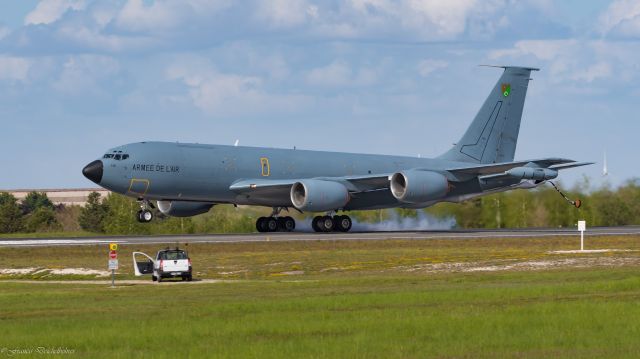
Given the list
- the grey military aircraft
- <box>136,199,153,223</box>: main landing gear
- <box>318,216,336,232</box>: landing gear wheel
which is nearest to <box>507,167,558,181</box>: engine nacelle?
the grey military aircraft

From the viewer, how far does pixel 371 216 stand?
7388 cm

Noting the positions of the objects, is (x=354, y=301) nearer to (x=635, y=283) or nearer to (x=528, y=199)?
(x=635, y=283)

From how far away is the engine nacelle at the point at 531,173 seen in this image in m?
67.4

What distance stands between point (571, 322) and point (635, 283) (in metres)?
9.42

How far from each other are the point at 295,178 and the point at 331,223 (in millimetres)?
3237

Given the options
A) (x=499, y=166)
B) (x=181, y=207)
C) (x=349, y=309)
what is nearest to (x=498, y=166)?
(x=499, y=166)

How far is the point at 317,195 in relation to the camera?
6256 centimetres

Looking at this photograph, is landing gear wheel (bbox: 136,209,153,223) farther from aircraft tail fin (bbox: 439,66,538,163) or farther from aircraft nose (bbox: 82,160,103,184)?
aircraft tail fin (bbox: 439,66,538,163)

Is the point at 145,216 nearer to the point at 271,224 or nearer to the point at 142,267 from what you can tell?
the point at 271,224

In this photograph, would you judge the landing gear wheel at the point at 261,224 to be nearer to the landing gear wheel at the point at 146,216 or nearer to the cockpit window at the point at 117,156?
the landing gear wheel at the point at 146,216

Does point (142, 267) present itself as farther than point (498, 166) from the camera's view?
No

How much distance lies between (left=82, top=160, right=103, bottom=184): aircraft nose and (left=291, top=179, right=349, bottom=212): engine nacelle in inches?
403

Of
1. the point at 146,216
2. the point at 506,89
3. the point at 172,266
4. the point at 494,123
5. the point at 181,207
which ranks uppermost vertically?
the point at 506,89

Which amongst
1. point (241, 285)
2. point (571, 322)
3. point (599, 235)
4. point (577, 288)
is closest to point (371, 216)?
point (599, 235)
